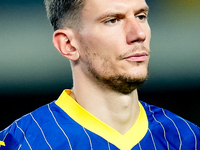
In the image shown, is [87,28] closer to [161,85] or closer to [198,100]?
[161,85]

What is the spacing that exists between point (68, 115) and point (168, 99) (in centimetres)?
126

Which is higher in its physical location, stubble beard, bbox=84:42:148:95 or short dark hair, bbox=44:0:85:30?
short dark hair, bbox=44:0:85:30

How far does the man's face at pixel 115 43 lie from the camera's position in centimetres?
107

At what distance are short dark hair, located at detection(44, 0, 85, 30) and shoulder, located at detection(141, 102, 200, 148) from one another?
0.48m

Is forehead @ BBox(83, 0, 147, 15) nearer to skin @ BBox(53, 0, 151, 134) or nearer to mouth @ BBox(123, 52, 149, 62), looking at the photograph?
skin @ BBox(53, 0, 151, 134)

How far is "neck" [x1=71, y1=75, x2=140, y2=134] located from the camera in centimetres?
116

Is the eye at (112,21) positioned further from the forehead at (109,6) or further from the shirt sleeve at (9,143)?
the shirt sleeve at (9,143)

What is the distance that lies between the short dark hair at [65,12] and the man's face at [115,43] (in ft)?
0.11

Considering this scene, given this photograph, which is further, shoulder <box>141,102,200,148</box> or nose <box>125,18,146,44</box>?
shoulder <box>141,102,200,148</box>

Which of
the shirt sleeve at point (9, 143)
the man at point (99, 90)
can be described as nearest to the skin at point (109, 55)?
the man at point (99, 90)

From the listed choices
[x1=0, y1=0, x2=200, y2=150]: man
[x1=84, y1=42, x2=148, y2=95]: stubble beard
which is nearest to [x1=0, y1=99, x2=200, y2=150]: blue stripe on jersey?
[x1=0, y1=0, x2=200, y2=150]: man

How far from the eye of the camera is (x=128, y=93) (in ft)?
3.82

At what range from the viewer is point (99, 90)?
1.15 m

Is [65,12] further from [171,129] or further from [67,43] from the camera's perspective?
[171,129]
